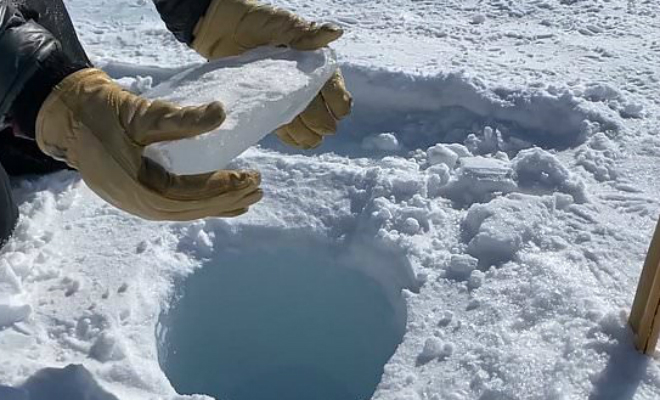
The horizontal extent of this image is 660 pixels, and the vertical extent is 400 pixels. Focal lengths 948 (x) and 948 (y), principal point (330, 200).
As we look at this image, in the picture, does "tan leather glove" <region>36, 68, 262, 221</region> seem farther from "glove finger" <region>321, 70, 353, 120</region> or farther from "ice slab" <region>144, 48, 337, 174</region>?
"glove finger" <region>321, 70, 353, 120</region>

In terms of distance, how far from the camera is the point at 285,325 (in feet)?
7.37

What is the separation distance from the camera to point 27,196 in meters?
2.31

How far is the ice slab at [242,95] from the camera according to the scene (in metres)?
1.53

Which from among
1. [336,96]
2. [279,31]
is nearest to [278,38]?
[279,31]

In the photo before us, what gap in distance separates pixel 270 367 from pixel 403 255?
44 cm

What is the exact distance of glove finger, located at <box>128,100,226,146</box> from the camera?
1440 millimetres

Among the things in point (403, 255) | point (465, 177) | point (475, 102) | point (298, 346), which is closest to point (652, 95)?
point (475, 102)

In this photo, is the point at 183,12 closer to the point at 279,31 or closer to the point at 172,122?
→ the point at 279,31

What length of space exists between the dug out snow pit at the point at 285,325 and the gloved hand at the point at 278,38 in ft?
1.12

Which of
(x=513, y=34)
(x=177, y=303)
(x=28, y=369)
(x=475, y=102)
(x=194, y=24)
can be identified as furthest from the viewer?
(x=513, y=34)

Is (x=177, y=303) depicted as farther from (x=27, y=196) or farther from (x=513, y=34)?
(x=513, y=34)

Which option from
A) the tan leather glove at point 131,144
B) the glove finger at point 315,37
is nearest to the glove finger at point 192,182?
the tan leather glove at point 131,144

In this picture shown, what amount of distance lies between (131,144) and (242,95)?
25cm

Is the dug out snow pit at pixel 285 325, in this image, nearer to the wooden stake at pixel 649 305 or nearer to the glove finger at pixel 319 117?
the glove finger at pixel 319 117
